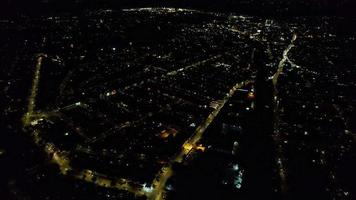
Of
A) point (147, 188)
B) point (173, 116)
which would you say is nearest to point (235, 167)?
point (147, 188)

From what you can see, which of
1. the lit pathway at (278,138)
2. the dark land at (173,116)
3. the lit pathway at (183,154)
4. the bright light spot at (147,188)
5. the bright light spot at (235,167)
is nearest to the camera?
the lit pathway at (183,154)

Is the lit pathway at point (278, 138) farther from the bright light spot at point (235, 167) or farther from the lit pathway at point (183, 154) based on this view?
the lit pathway at point (183, 154)

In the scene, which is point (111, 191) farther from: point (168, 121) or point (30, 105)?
point (30, 105)

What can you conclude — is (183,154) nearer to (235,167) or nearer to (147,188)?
(235,167)

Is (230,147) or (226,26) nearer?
(230,147)

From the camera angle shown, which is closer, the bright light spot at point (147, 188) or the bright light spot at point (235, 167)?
the bright light spot at point (147, 188)

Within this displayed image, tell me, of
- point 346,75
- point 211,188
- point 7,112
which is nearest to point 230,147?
point 211,188

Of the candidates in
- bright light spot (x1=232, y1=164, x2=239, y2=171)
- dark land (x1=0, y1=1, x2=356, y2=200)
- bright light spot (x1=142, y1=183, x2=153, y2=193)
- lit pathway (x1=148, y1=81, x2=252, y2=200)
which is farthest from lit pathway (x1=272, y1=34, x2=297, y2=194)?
bright light spot (x1=142, y1=183, x2=153, y2=193)

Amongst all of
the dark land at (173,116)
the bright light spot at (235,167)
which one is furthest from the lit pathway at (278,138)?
the bright light spot at (235,167)

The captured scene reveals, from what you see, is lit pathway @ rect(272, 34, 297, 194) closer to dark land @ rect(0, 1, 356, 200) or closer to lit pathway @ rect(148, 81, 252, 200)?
dark land @ rect(0, 1, 356, 200)

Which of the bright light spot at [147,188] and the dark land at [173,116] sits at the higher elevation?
the dark land at [173,116]

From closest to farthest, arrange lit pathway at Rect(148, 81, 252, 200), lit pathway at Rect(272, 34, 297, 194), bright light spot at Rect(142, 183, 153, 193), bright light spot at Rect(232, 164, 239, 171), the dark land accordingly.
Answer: lit pathway at Rect(148, 81, 252, 200) < bright light spot at Rect(142, 183, 153, 193) < the dark land < bright light spot at Rect(232, 164, 239, 171) < lit pathway at Rect(272, 34, 297, 194)
